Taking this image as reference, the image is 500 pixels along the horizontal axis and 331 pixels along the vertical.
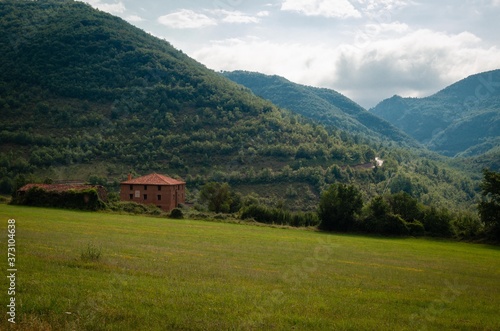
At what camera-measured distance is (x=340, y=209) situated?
69.2 metres

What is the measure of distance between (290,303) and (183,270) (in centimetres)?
610

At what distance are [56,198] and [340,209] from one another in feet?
153

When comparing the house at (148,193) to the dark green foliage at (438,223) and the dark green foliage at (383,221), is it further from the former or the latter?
the dark green foliage at (438,223)

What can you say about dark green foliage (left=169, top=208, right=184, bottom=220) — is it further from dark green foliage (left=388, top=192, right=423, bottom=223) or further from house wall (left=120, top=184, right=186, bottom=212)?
dark green foliage (left=388, top=192, right=423, bottom=223)

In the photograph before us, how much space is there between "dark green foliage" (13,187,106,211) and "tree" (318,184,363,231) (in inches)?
1521

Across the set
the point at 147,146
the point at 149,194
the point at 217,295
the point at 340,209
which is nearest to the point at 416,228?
the point at 340,209

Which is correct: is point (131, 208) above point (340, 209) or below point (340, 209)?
below

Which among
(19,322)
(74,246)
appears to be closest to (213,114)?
(74,246)

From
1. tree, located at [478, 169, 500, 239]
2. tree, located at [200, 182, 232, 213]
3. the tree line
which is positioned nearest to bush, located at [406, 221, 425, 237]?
the tree line

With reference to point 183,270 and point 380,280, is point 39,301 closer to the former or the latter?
point 183,270

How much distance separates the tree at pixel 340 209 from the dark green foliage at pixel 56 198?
38.6m

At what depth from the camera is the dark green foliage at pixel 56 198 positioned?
6231cm

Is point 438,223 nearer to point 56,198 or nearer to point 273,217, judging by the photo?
point 273,217

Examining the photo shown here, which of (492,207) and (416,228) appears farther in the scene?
(416,228)
